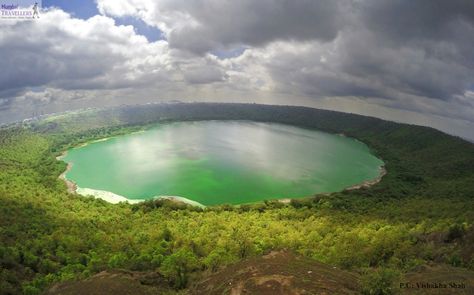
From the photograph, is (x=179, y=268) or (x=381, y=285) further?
(x=179, y=268)

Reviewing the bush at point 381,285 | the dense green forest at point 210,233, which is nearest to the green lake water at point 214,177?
the dense green forest at point 210,233

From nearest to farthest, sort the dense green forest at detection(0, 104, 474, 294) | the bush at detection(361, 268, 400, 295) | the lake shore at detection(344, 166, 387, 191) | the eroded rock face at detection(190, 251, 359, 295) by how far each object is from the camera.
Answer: the bush at detection(361, 268, 400, 295) < the eroded rock face at detection(190, 251, 359, 295) < the dense green forest at detection(0, 104, 474, 294) < the lake shore at detection(344, 166, 387, 191)

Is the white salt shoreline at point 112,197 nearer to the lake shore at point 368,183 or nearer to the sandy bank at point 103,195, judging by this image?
the sandy bank at point 103,195

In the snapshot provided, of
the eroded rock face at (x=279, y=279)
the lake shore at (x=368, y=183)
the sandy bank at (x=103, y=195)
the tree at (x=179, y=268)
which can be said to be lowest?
the sandy bank at (x=103, y=195)

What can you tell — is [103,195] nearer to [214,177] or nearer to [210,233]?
[214,177]

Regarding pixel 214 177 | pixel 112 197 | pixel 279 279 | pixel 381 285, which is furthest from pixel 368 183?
pixel 279 279

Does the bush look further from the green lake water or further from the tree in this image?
the green lake water

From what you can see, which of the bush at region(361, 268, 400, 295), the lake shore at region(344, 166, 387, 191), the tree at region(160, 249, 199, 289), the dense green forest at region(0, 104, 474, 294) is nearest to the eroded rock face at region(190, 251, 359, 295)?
the bush at region(361, 268, 400, 295)

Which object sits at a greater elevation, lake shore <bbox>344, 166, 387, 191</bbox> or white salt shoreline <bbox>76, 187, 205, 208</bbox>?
lake shore <bbox>344, 166, 387, 191</bbox>

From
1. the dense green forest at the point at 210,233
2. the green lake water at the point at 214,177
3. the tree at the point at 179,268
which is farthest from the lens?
the green lake water at the point at 214,177
